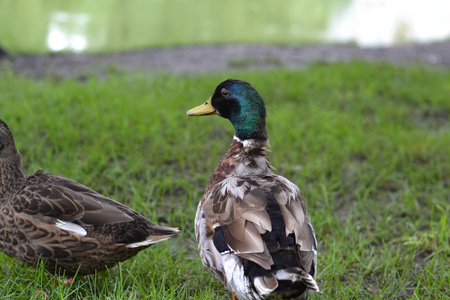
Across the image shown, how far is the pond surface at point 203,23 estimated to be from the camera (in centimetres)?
1109

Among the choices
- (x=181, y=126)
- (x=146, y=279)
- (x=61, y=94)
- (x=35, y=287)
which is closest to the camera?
(x=35, y=287)

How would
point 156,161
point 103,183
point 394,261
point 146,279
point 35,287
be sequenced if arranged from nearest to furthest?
1. point 35,287
2. point 146,279
3. point 394,261
4. point 103,183
5. point 156,161

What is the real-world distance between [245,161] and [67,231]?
0.93 meters

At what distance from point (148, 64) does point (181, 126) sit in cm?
336

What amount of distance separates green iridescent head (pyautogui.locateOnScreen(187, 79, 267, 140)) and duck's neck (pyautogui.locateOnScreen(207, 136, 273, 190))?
0.04 metres

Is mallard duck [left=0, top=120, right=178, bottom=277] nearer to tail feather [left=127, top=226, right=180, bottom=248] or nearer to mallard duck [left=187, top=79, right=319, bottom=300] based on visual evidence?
tail feather [left=127, top=226, right=180, bottom=248]

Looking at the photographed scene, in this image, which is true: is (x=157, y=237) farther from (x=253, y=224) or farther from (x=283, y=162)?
(x=283, y=162)

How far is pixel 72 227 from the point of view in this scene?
2488 millimetres

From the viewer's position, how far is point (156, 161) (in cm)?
442

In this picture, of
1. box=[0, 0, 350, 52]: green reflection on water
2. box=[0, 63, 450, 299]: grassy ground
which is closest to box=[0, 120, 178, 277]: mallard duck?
box=[0, 63, 450, 299]: grassy ground

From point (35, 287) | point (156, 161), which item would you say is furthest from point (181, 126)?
point (35, 287)

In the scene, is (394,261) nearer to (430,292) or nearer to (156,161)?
(430,292)

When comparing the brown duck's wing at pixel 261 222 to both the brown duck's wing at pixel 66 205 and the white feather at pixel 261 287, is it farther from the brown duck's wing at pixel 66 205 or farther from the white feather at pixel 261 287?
the brown duck's wing at pixel 66 205

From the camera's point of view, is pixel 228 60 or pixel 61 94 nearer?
pixel 61 94
